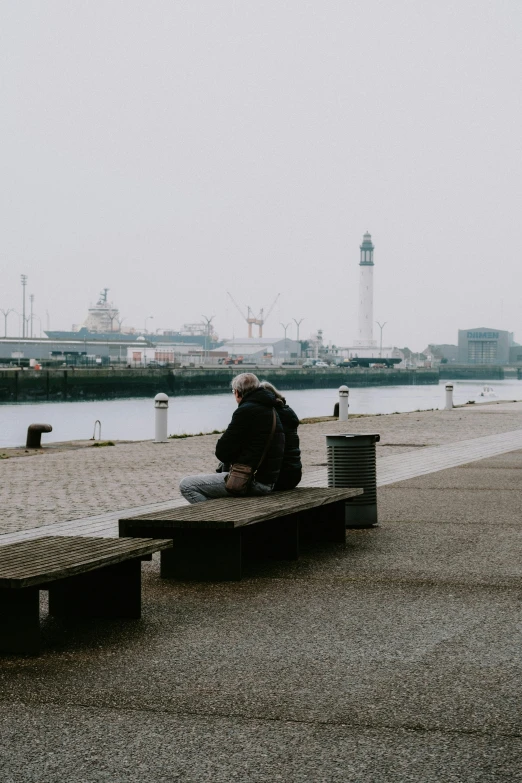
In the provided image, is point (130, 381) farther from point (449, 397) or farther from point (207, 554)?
point (207, 554)

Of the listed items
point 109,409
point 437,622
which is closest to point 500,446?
point 437,622

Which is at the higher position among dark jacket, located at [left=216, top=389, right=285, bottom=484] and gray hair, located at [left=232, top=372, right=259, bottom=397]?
gray hair, located at [left=232, top=372, right=259, bottom=397]

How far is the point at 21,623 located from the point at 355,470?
466 centimetres

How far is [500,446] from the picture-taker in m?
20.1

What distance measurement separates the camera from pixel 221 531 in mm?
6891

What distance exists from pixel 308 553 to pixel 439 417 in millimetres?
23505

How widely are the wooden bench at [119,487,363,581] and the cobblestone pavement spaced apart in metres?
2.57

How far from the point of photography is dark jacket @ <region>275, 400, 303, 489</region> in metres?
→ 7.96

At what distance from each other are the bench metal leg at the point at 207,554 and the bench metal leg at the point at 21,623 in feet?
6.19

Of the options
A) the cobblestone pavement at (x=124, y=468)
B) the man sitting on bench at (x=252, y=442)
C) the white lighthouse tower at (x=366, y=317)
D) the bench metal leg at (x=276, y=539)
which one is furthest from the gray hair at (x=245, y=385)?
the white lighthouse tower at (x=366, y=317)

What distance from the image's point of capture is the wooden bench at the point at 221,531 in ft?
22.3

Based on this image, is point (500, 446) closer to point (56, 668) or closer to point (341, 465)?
point (341, 465)

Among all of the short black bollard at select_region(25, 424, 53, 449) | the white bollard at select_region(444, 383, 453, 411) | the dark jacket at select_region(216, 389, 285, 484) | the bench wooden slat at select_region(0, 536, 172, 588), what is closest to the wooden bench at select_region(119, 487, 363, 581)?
the dark jacket at select_region(216, 389, 285, 484)

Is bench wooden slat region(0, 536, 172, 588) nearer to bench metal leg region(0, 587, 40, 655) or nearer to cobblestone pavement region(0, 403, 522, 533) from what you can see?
bench metal leg region(0, 587, 40, 655)
